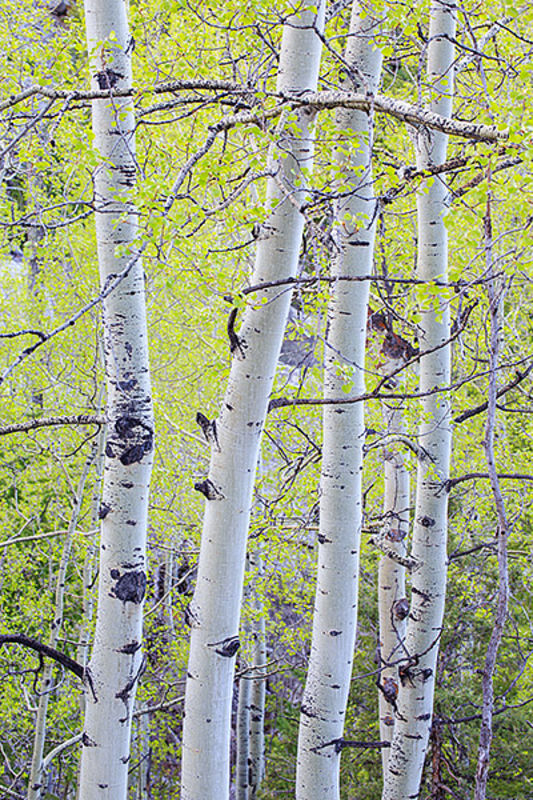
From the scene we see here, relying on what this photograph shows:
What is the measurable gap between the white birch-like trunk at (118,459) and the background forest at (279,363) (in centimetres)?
7

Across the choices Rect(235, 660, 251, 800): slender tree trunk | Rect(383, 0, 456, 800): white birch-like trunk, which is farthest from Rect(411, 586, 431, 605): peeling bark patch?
Rect(235, 660, 251, 800): slender tree trunk

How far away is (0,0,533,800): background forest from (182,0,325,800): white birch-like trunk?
0.06 metres

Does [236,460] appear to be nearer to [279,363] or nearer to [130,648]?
[130,648]

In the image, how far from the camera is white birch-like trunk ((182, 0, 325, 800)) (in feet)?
8.19

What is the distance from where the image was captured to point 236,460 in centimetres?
262

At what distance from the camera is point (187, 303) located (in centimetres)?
866

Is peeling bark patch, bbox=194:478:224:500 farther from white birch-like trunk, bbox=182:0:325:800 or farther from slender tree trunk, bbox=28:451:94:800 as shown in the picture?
slender tree trunk, bbox=28:451:94:800

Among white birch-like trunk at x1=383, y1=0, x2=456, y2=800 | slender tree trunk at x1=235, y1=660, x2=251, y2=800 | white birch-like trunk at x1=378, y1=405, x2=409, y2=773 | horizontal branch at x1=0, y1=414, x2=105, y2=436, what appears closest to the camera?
horizontal branch at x1=0, y1=414, x2=105, y2=436

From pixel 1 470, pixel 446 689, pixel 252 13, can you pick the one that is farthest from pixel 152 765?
pixel 252 13

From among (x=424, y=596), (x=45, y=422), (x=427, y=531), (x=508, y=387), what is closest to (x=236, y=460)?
(x=45, y=422)

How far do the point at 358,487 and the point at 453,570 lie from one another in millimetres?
3526

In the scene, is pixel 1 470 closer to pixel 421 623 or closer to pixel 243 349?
pixel 421 623

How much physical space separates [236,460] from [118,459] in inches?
19.8

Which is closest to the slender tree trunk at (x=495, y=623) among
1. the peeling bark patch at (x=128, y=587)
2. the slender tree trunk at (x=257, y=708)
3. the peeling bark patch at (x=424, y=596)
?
the peeling bark patch at (x=128, y=587)
